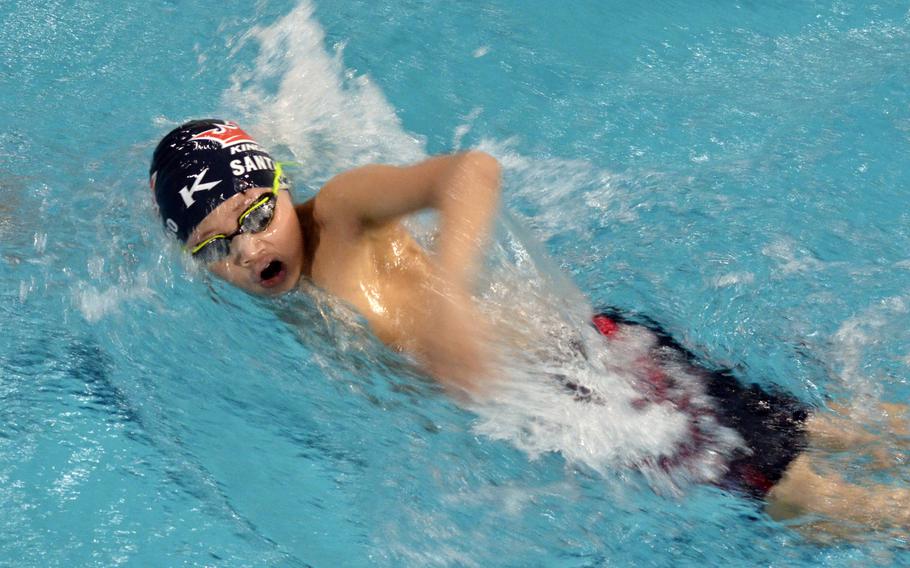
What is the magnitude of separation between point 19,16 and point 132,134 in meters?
1.72

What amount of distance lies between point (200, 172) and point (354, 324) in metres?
0.80

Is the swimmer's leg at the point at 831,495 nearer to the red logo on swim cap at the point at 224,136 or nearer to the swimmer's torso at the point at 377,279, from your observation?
the swimmer's torso at the point at 377,279

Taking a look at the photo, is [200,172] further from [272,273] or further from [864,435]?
[864,435]

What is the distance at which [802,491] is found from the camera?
10.5ft

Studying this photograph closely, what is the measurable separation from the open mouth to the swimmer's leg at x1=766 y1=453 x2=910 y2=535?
189 centimetres

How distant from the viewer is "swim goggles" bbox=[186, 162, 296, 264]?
11.0 feet

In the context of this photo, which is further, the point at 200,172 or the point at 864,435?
the point at 200,172

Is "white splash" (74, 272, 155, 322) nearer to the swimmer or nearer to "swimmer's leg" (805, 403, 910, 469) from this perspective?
the swimmer

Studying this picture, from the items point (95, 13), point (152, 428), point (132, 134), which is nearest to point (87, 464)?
point (152, 428)

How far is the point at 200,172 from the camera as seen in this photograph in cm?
346

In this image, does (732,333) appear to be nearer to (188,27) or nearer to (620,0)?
(620,0)

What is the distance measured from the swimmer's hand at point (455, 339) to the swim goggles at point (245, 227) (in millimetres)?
668

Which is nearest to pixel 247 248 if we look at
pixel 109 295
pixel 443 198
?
pixel 443 198

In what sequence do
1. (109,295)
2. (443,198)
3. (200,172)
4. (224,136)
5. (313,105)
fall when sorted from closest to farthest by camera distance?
(443,198), (200,172), (224,136), (109,295), (313,105)
